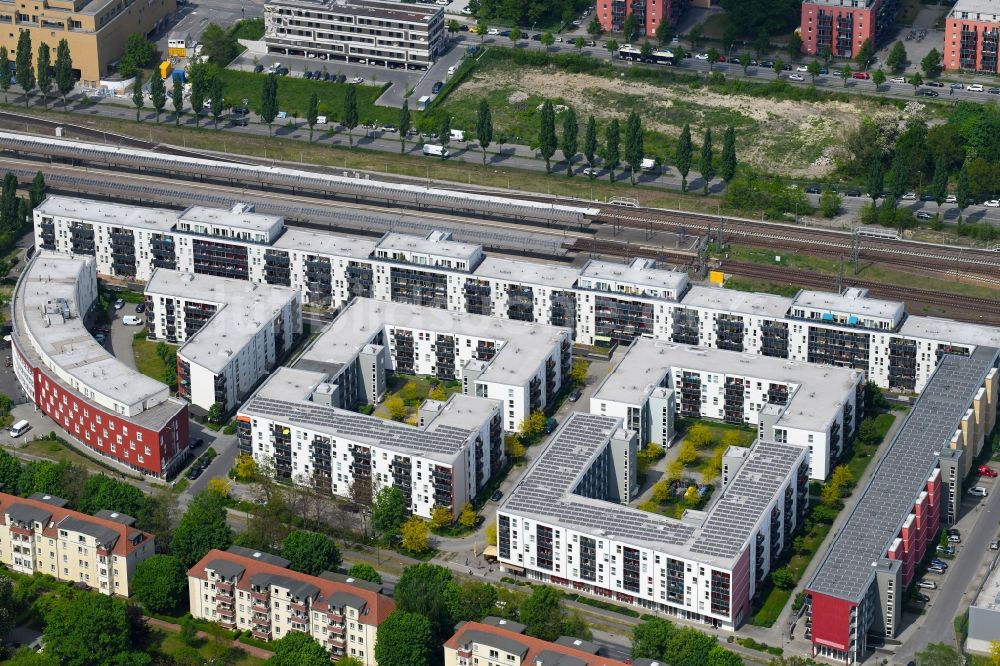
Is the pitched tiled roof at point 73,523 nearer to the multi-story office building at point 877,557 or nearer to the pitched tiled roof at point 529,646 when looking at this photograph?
the pitched tiled roof at point 529,646

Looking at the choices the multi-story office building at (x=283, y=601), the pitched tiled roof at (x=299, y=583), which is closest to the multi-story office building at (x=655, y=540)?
the pitched tiled roof at (x=299, y=583)

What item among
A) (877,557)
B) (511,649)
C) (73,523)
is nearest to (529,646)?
(511,649)

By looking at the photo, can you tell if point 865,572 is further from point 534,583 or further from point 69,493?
point 69,493

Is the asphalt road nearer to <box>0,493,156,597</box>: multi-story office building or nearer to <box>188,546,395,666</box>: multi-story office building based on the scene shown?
<box>188,546,395,666</box>: multi-story office building

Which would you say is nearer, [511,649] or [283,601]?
[511,649]

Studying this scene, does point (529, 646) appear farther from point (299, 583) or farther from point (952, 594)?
point (952, 594)

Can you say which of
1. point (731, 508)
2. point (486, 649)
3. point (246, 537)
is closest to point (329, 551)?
point (246, 537)
